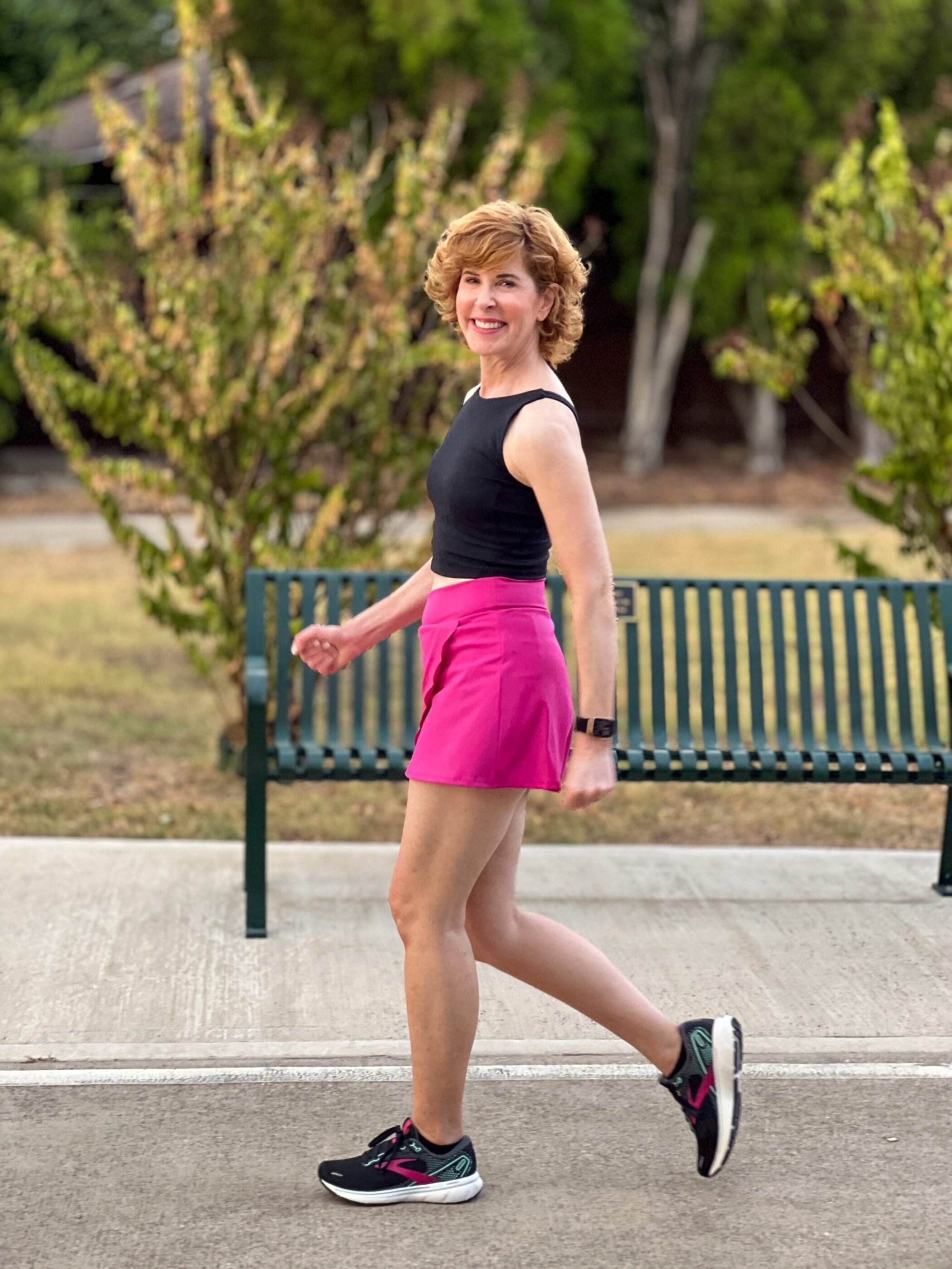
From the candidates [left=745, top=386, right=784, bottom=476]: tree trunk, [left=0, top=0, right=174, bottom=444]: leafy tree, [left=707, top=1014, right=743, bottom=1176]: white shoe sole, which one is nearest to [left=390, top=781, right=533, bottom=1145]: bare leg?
[left=707, top=1014, right=743, bottom=1176]: white shoe sole

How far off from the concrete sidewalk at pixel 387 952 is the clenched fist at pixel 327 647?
1.09 metres

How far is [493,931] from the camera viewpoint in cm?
389

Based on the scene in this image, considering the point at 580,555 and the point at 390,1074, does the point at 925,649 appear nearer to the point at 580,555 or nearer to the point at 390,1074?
the point at 390,1074

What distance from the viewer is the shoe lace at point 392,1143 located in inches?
154

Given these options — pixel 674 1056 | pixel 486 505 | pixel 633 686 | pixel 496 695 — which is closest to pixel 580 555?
pixel 486 505

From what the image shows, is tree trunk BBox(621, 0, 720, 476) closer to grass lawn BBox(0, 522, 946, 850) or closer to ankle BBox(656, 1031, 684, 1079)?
grass lawn BBox(0, 522, 946, 850)

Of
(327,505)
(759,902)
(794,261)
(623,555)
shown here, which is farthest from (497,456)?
(794,261)

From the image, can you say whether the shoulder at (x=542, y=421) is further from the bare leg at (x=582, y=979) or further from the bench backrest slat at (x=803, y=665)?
the bench backrest slat at (x=803, y=665)

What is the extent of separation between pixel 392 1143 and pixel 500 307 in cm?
179

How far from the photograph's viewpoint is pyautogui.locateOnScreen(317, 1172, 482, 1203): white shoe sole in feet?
12.7

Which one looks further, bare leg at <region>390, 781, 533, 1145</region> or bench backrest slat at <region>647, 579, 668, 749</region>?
bench backrest slat at <region>647, 579, 668, 749</region>

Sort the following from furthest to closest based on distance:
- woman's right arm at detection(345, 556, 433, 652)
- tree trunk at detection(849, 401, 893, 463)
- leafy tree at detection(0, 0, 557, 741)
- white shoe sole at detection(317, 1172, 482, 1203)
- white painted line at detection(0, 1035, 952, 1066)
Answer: tree trunk at detection(849, 401, 893, 463) < leafy tree at detection(0, 0, 557, 741) < white painted line at detection(0, 1035, 952, 1066) < woman's right arm at detection(345, 556, 433, 652) < white shoe sole at detection(317, 1172, 482, 1203)

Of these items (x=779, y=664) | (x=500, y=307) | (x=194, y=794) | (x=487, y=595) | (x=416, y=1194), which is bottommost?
(x=194, y=794)

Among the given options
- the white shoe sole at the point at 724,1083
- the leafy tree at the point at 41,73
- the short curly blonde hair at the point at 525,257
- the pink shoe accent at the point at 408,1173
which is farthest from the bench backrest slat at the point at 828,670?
the leafy tree at the point at 41,73
